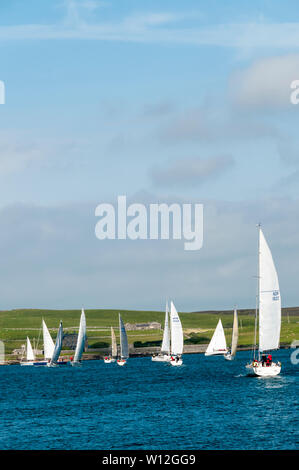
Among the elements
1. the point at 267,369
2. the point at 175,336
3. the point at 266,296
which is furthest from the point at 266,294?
the point at 175,336

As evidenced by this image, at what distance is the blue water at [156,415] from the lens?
63.2 metres

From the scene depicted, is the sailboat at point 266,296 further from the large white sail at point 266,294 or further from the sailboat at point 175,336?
the sailboat at point 175,336

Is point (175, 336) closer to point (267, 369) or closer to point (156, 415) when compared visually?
point (267, 369)

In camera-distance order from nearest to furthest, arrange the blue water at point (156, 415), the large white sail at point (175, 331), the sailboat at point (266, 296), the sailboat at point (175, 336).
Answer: the blue water at point (156, 415)
the sailboat at point (266, 296)
the large white sail at point (175, 331)
the sailboat at point (175, 336)

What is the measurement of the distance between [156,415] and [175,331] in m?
105

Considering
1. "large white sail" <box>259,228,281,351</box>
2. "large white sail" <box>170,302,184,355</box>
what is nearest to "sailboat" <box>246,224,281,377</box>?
"large white sail" <box>259,228,281,351</box>

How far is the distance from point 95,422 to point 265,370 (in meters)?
46.2

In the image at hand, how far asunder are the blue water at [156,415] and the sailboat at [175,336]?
52951 mm

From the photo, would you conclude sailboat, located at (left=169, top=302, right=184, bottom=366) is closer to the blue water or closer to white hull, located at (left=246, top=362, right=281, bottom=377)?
the blue water

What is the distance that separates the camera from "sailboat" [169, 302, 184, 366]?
183m

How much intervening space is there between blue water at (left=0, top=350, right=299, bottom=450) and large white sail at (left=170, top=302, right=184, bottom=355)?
52631 millimetres

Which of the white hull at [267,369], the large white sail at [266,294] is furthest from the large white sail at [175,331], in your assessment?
the large white sail at [266,294]

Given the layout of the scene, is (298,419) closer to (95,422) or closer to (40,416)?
(95,422)

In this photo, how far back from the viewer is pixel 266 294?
11144 cm
